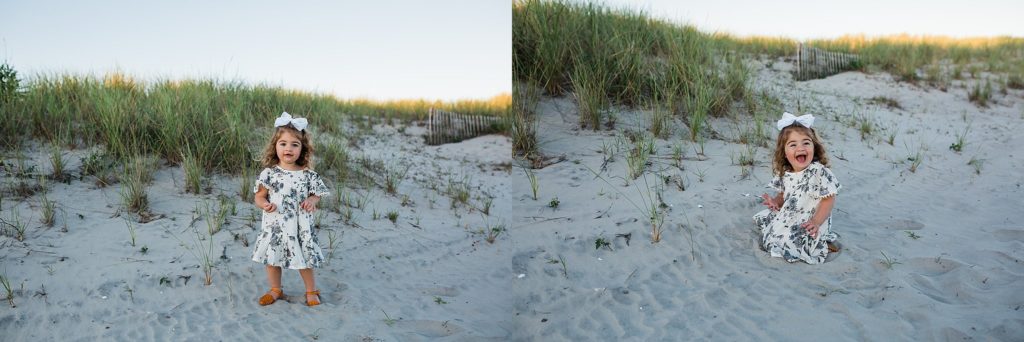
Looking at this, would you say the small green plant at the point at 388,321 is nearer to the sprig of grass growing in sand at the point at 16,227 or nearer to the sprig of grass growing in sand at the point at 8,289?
the sprig of grass growing in sand at the point at 8,289

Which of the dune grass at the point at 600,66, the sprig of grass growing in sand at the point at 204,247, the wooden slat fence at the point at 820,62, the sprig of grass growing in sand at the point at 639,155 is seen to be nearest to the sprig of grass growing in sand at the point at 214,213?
the sprig of grass growing in sand at the point at 204,247

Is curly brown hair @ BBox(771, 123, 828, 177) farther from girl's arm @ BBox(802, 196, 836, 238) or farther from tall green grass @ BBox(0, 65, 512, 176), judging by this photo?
tall green grass @ BBox(0, 65, 512, 176)

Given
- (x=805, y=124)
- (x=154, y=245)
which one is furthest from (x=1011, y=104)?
(x=154, y=245)

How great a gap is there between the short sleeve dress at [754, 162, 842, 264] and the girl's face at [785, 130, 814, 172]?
10 cm

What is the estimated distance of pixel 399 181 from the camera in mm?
7516

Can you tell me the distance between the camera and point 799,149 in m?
4.34

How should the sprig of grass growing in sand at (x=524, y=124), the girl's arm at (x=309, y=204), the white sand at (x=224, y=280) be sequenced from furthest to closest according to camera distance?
the sprig of grass growing in sand at (x=524, y=124)
the girl's arm at (x=309, y=204)
the white sand at (x=224, y=280)

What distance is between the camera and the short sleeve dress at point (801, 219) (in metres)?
4.33

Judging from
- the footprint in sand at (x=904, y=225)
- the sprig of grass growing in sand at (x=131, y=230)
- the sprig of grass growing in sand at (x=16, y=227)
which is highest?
the sprig of grass growing in sand at (x=16, y=227)

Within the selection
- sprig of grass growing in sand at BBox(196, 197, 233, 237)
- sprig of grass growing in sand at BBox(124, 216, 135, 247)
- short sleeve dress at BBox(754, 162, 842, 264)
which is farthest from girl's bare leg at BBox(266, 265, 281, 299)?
short sleeve dress at BBox(754, 162, 842, 264)

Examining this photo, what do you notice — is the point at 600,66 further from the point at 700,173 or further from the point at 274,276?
the point at 274,276

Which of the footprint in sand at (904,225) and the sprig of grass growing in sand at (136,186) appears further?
the sprig of grass growing in sand at (136,186)

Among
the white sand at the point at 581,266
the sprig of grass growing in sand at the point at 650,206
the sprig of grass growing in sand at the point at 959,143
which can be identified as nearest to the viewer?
the white sand at the point at 581,266

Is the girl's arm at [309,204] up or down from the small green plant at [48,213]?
up
